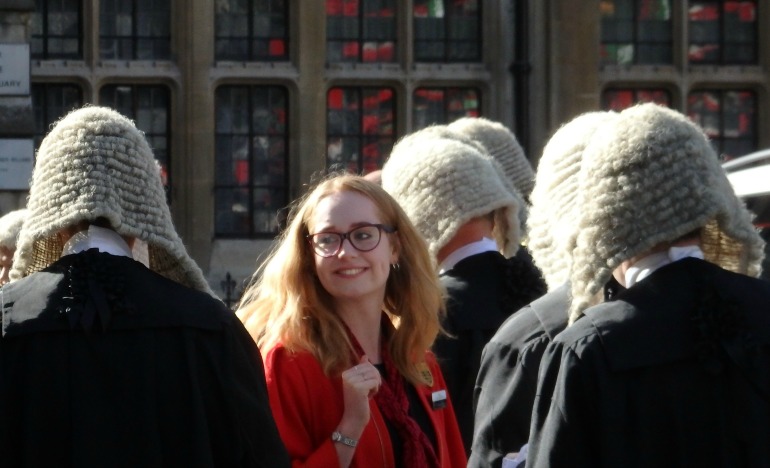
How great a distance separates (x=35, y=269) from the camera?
3.40m

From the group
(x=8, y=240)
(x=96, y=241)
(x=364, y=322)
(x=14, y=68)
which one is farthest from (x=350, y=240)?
(x=14, y=68)

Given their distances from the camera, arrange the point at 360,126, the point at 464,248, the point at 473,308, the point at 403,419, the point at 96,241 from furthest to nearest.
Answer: the point at 360,126, the point at 464,248, the point at 473,308, the point at 403,419, the point at 96,241

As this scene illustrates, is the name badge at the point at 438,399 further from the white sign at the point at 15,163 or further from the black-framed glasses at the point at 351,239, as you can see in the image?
the white sign at the point at 15,163

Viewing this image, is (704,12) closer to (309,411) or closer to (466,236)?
(466,236)

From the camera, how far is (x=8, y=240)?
19.9ft

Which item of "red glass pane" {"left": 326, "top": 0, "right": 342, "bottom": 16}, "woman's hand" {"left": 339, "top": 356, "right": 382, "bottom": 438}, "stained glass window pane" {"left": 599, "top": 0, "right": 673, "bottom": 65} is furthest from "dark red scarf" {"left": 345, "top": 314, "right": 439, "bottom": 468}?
"stained glass window pane" {"left": 599, "top": 0, "right": 673, "bottom": 65}

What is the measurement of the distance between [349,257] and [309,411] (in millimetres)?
365

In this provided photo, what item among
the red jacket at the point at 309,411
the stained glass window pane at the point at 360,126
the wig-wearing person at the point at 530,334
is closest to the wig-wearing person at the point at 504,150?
the wig-wearing person at the point at 530,334

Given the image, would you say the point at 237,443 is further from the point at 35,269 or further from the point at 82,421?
the point at 35,269

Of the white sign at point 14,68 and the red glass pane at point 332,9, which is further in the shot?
the red glass pane at point 332,9

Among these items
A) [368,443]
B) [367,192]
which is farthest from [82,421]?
[367,192]

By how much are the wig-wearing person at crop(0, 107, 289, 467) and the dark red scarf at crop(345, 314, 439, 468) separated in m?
0.45

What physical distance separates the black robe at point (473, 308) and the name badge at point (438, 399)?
89 centimetres

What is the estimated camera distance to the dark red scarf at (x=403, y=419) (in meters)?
3.59
